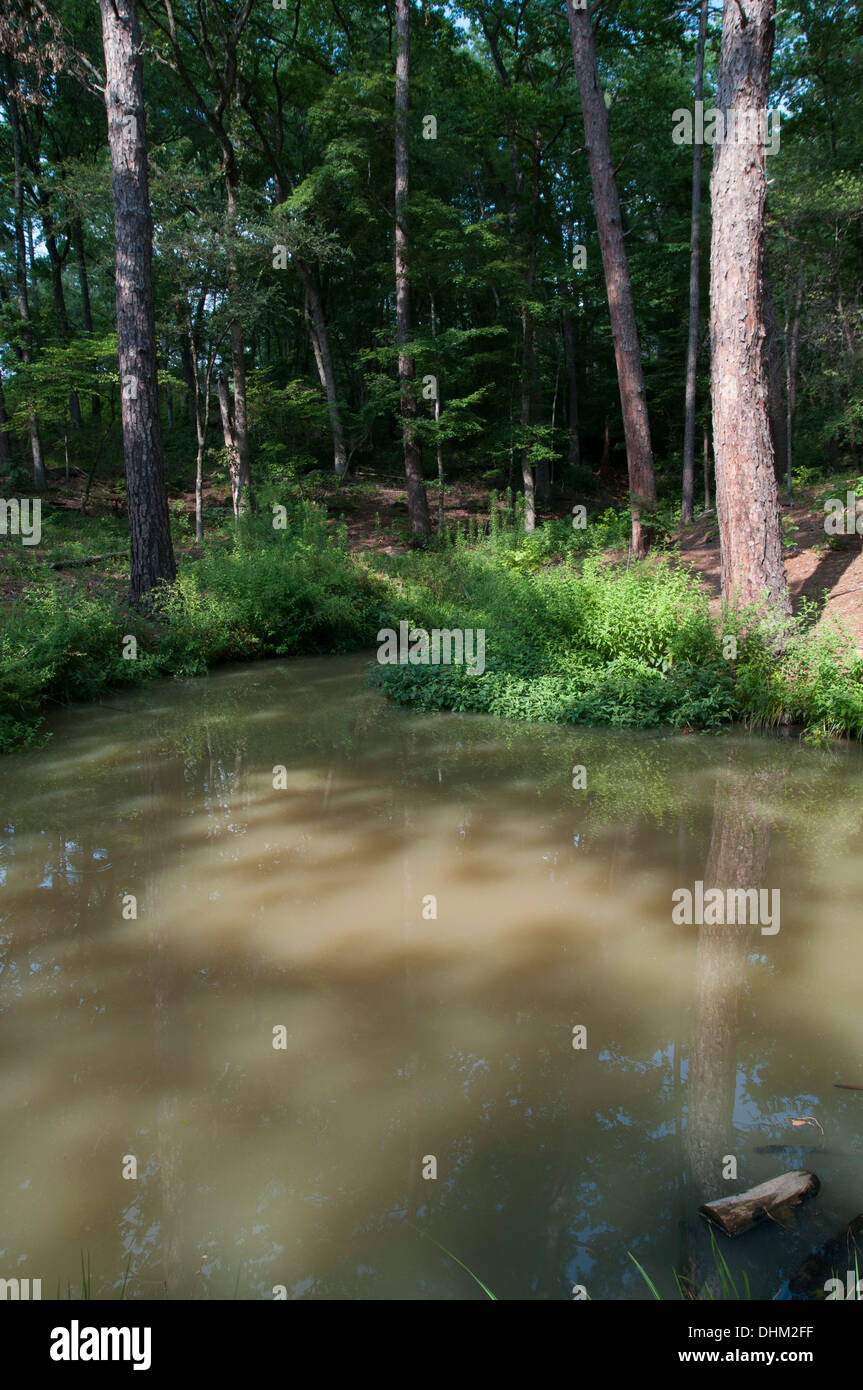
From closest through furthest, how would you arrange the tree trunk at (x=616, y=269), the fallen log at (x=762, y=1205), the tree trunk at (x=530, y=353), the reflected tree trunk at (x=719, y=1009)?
the fallen log at (x=762, y=1205), the reflected tree trunk at (x=719, y=1009), the tree trunk at (x=616, y=269), the tree trunk at (x=530, y=353)

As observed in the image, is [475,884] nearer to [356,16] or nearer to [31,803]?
[31,803]

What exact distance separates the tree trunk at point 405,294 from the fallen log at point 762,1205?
16381 mm

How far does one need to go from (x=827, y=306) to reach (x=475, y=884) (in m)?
19.2

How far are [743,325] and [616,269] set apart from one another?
15.2 ft

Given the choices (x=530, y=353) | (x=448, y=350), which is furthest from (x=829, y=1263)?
(x=530, y=353)

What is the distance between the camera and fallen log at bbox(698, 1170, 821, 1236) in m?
2.47

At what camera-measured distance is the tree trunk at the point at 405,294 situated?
54.2ft

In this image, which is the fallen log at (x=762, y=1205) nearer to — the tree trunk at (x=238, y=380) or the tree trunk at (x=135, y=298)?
the tree trunk at (x=135, y=298)

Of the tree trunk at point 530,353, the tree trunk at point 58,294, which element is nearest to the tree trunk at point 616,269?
the tree trunk at point 530,353

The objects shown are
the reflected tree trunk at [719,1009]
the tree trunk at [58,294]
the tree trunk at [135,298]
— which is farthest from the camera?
the tree trunk at [58,294]

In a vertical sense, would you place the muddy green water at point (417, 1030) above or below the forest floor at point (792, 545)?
below

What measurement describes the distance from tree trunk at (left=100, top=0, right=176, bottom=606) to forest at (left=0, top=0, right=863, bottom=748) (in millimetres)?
47

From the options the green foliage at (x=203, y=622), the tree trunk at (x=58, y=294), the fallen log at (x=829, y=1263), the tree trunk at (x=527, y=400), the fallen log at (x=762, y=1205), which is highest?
the tree trunk at (x=58, y=294)
